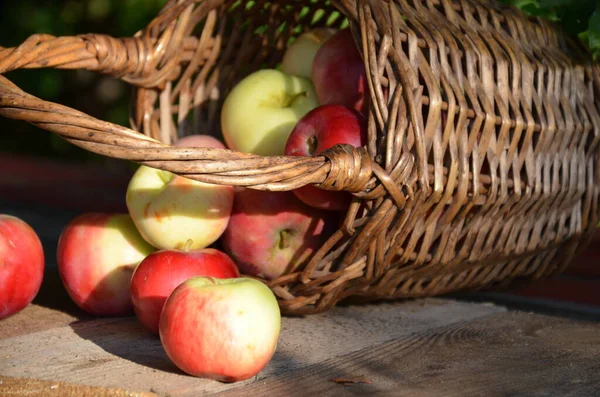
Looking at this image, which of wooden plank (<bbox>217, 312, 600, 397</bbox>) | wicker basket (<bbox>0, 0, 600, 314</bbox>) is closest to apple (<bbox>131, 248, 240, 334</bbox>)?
wicker basket (<bbox>0, 0, 600, 314</bbox>)

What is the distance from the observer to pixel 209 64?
5.10ft

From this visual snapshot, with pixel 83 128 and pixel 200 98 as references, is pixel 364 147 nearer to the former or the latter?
pixel 83 128

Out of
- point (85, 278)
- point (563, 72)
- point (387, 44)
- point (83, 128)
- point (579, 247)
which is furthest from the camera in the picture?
point (579, 247)

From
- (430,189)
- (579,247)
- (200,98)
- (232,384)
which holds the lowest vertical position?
(232,384)

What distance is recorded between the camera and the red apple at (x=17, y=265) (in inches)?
48.4

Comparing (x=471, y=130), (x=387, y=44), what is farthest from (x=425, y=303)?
(x=387, y=44)

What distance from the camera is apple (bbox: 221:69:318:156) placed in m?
1.33

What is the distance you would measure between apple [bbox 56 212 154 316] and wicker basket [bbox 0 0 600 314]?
0.79 ft

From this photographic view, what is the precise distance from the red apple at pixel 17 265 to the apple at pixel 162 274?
192 millimetres

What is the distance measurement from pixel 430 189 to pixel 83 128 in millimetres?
451

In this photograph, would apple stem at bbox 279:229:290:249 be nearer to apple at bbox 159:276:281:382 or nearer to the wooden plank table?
the wooden plank table

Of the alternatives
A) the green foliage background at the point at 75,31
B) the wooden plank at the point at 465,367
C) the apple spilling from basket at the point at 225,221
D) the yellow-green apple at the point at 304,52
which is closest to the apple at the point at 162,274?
the apple spilling from basket at the point at 225,221

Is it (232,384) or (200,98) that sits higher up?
(200,98)

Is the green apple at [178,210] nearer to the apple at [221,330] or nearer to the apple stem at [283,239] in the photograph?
the apple stem at [283,239]
